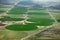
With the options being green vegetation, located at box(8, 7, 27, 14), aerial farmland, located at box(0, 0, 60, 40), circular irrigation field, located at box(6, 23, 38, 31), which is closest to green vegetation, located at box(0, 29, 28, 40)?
aerial farmland, located at box(0, 0, 60, 40)

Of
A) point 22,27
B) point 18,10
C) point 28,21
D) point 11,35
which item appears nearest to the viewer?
point 11,35

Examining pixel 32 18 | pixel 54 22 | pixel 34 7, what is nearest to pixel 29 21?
pixel 32 18

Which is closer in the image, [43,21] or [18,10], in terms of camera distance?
[43,21]

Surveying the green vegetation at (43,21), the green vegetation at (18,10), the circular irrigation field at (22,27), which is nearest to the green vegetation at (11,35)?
the circular irrigation field at (22,27)

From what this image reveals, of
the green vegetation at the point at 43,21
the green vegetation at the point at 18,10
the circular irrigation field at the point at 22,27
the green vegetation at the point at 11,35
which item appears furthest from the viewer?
the green vegetation at the point at 18,10

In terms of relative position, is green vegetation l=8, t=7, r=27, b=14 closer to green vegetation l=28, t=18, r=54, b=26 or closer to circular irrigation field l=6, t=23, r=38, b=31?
green vegetation l=28, t=18, r=54, b=26

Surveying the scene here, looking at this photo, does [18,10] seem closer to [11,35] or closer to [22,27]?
[22,27]

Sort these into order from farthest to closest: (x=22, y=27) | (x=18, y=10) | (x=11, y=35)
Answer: (x=18, y=10), (x=22, y=27), (x=11, y=35)

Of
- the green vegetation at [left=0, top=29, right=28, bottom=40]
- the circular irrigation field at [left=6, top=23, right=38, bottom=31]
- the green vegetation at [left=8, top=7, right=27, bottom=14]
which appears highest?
the green vegetation at [left=8, top=7, right=27, bottom=14]

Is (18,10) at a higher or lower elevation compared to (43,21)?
higher

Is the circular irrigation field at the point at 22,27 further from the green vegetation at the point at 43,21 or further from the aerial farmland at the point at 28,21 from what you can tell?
the green vegetation at the point at 43,21

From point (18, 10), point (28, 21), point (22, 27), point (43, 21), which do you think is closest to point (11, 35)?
point (22, 27)

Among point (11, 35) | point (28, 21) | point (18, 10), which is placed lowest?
point (11, 35)
